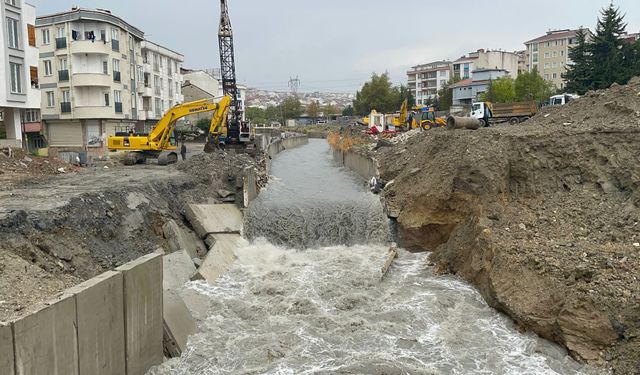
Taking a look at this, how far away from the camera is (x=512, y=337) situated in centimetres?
1061

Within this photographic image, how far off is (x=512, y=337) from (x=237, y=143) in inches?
869

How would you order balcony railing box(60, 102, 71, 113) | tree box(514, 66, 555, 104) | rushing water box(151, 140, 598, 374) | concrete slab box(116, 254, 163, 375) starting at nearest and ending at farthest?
concrete slab box(116, 254, 163, 375) < rushing water box(151, 140, 598, 374) < balcony railing box(60, 102, 71, 113) < tree box(514, 66, 555, 104)

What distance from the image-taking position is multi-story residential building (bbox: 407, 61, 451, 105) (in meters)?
117

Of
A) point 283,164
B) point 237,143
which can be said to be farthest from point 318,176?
point 283,164

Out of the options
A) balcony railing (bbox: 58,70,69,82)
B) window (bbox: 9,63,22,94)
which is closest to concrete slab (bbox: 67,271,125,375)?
window (bbox: 9,63,22,94)

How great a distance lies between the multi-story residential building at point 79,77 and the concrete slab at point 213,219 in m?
25.9

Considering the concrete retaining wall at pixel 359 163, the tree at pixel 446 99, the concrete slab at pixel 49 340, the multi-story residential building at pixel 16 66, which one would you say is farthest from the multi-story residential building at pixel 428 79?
the concrete slab at pixel 49 340

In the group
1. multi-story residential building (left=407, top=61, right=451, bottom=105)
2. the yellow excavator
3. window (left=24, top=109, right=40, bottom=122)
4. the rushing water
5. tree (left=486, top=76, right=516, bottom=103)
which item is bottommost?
the rushing water

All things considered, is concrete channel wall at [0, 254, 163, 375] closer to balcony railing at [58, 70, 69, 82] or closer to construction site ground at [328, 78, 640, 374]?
construction site ground at [328, 78, 640, 374]

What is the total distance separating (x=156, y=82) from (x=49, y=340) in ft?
161

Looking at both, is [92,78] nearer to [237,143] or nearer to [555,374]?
[237,143]

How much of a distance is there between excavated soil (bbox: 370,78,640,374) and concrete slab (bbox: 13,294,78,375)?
863cm

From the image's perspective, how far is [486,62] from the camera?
95.8m

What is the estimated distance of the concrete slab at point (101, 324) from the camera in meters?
7.73
